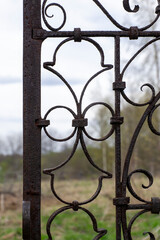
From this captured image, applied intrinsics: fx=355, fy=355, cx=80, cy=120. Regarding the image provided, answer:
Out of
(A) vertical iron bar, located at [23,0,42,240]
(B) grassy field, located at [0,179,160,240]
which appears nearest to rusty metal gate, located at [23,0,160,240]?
(A) vertical iron bar, located at [23,0,42,240]

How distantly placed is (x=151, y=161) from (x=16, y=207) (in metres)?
3.94

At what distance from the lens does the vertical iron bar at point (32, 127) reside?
4.42 ft

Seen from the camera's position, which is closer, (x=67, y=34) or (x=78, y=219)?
(x=67, y=34)

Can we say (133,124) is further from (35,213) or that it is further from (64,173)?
(35,213)

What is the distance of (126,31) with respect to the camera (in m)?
1.41

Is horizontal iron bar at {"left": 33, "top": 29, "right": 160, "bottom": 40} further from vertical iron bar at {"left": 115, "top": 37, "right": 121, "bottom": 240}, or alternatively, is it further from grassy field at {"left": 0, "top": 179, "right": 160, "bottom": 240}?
grassy field at {"left": 0, "top": 179, "right": 160, "bottom": 240}

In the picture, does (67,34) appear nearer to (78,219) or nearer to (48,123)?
(48,123)

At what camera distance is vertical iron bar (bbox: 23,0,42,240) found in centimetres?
135

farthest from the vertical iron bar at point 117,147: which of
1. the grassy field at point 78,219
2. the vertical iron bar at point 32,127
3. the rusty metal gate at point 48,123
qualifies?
the grassy field at point 78,219

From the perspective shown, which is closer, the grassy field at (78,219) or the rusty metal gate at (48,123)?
the rusty metal gate at (48,123)

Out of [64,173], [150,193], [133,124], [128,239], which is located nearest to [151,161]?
[133,124]

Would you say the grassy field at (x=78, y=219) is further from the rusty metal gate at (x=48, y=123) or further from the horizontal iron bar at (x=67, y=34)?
the horizontal iron bar at (x=67, y=34)

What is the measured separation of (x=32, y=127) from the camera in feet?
4.46

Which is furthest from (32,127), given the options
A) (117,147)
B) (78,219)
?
(78,219)
